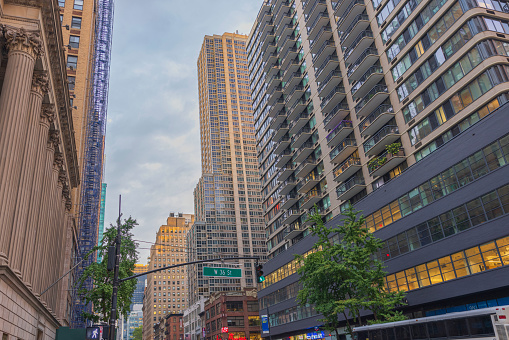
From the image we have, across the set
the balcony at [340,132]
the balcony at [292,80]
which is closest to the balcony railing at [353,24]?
the balcony at [340,132]

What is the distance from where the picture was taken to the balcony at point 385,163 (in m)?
47.0

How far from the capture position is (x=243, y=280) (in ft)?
499

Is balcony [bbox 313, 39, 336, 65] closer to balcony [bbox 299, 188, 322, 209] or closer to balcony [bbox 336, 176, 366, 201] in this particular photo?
balcony [bbox 336, 176, 366, 201]

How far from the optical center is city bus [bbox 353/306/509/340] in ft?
66.7

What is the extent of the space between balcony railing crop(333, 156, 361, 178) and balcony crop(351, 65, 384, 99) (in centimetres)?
864

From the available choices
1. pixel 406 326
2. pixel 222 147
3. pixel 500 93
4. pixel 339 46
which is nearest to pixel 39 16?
pixel 406 326

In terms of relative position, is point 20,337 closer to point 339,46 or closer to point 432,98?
point 432,98

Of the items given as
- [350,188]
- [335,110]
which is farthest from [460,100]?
[335,110]

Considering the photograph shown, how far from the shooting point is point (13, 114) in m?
20.9

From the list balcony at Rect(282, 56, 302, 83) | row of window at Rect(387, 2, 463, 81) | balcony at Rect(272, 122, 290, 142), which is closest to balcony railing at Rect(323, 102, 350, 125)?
row of window at Rect(387, 2, 463, 81)

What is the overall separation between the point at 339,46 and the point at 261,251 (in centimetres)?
10924

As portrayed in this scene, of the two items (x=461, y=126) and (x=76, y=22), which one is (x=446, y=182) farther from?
(x=76, y=22)

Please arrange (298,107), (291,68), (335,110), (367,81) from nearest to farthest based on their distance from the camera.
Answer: (367,81) < (335,110) < (298,107) < (291,68)

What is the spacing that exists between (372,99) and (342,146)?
9.92 metres
